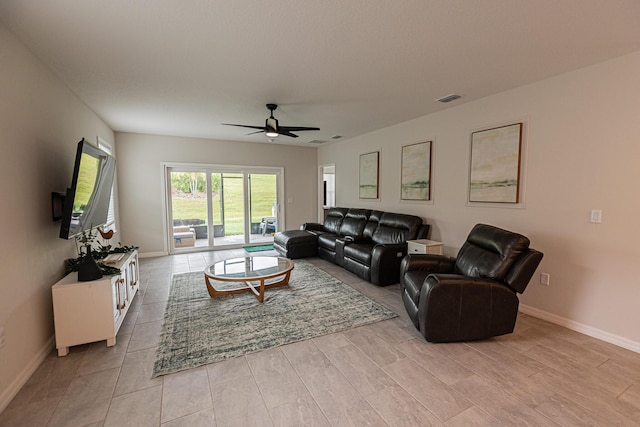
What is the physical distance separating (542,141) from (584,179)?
22.5 inches

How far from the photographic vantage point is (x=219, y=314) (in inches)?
124

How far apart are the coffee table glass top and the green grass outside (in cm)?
291

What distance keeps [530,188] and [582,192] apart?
0.46 m

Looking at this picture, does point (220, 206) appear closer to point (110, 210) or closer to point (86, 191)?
point (110, 210)

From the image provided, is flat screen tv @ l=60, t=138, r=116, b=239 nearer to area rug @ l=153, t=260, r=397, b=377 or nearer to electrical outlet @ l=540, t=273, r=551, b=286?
area rug @ l=153, t=260, r=397, b=377

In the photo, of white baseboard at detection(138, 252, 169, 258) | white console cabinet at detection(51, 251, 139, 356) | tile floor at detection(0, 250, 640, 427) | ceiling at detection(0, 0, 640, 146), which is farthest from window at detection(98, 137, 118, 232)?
tile floor at detection(0, 250, 640, 427)

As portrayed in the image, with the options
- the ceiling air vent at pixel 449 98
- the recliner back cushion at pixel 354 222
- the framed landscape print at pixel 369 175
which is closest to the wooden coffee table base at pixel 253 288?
the recliner back cushion at pixel 354 222

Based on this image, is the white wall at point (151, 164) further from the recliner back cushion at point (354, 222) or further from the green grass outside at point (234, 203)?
the recliner back cushion at point (354, 222)

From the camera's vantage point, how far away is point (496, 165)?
11.5 ft

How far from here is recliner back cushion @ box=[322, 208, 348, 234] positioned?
6039 millimetres

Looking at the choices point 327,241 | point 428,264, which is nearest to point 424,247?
point 428,264

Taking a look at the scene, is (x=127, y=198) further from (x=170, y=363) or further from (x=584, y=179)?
(x=584, y=179)

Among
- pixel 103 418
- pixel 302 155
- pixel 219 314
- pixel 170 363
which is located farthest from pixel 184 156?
pixel 103 418

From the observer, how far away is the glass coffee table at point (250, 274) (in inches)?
135
